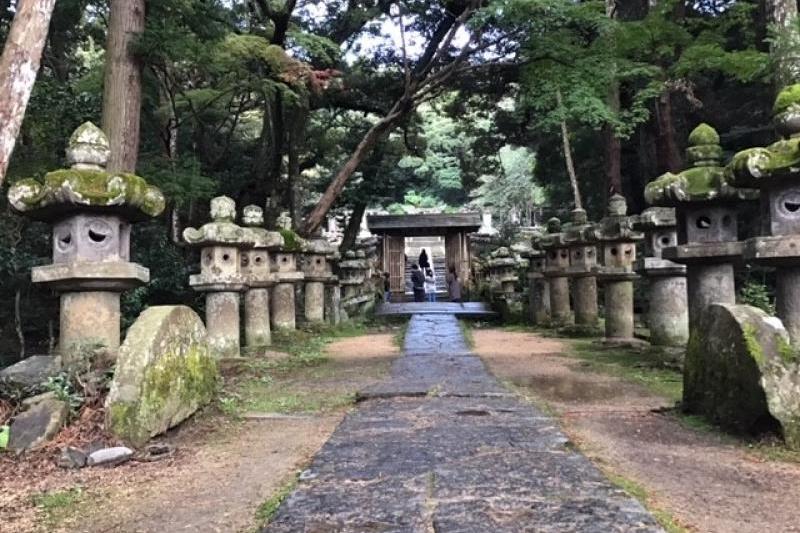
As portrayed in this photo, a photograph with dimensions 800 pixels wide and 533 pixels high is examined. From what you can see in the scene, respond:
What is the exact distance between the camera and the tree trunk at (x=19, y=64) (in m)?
5.29

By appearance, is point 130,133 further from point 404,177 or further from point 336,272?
point 404,177

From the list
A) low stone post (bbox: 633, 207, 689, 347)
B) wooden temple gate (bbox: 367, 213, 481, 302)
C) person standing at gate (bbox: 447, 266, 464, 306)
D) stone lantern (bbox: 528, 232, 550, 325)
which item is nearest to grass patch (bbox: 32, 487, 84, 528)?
low stone post (bbox: 633, 207, 689, 347)

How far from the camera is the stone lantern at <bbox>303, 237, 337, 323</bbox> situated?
45.5 ft

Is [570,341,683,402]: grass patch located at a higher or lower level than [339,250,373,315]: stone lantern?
lower

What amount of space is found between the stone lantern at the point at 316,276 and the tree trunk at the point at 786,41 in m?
8.49

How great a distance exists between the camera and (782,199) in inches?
241

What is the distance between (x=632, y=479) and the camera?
379 centimetres

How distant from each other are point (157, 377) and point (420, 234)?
Answer: 76.7ft

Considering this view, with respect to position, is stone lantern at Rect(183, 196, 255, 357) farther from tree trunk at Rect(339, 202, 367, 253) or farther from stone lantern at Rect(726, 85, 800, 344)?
tree trunk at Rect(339, 202, 367, 253)

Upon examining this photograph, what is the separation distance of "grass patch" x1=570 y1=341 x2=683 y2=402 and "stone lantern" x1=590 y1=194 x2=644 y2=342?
507 mm

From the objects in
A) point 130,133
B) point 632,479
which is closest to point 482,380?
point 632,479

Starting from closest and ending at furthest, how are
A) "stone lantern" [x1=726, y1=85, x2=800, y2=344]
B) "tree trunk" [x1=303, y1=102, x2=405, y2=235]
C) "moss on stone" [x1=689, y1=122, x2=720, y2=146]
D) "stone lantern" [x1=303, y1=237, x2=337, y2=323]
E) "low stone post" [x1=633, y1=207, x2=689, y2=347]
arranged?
"stone lantern" [x1=726, y1=85, x2=800, y2=344]
"moss on stone" [x1=689, y1=122, x2=720, y2=146]
"low stone post" [x1=633, y1=207, x2=689, y2=347]
"stone lantern" [x1=303, y1=237, x2=337, y2=323]
"tree trunk" [x1=303, y1=102, x2=405, y2=235]

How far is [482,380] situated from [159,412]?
11.9 ft

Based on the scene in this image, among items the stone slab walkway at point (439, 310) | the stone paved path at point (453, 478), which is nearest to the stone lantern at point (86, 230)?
the stone paved path at point (453, 478)
